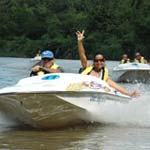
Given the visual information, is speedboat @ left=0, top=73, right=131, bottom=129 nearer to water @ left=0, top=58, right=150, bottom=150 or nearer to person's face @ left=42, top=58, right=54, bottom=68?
water @ left=0, top=58, right=150, bottom=150

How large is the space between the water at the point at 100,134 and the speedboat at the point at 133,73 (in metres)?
12.8

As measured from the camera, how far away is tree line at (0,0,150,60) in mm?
→ 71312

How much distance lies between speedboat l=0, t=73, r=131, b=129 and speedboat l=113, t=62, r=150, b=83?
1392 centimetres

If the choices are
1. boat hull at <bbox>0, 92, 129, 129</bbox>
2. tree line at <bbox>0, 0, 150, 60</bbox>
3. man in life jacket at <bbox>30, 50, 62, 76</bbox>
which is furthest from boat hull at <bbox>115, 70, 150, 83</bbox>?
→ tree line at <bbox>0, 0, 150, 60</bbox>

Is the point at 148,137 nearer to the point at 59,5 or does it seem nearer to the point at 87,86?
the point at 87,86

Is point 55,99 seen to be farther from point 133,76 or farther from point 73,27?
point 73,27

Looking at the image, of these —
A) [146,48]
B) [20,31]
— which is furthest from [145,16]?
[20,31]

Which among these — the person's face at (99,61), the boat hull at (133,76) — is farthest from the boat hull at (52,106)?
the boat hull at (133,76)

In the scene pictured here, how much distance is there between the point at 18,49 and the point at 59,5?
20768 mm

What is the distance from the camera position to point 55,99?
27.7 ft

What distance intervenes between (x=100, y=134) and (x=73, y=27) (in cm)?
7614

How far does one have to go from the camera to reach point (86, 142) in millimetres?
7965

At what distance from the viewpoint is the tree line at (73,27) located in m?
71.3

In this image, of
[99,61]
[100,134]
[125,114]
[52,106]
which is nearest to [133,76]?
[125,114]
